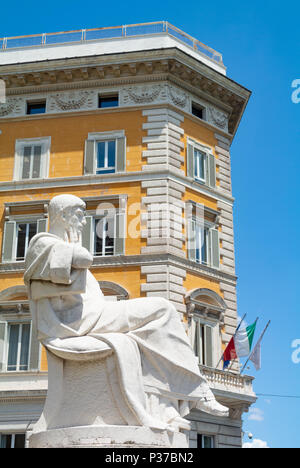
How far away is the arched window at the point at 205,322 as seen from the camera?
2417cm

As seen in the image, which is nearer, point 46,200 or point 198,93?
point 46,200

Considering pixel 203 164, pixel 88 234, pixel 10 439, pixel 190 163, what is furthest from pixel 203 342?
pixel 10 439

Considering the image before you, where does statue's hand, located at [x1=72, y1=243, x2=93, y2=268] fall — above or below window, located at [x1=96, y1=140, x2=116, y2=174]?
below

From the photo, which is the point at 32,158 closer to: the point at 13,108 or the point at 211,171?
the point at 13,108

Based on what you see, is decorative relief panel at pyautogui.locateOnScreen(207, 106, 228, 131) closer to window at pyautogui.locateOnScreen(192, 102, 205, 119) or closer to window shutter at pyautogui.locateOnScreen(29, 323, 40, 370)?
window at pyautogui.locateOnScreen(192, 102, 205, 119)

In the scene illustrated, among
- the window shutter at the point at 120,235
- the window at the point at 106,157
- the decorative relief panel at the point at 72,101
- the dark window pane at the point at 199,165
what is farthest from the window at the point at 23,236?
the dark window pane at the point at 199,165

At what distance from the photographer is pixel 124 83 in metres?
26.9

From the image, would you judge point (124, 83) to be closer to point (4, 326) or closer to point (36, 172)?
point (36, 172)

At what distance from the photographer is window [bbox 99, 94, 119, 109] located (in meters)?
27.1

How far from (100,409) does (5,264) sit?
19.1 m

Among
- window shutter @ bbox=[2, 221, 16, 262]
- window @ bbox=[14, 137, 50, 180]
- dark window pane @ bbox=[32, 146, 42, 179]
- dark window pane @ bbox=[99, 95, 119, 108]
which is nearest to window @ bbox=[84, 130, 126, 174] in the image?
dark window pane @ bbox=[99, 95, 119, 108]

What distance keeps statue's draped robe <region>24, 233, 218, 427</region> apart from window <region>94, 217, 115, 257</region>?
1812cm

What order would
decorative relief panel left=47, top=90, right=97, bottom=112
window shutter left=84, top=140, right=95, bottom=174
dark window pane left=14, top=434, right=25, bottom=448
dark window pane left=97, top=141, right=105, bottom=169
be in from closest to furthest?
dark window pane left=14, top=434, right=25, bottom=448 < window shutter left=84, top=140, right=95, bottom=174 < dark window pane left=97, top=141, right=105, bottom=169 < decorative relief panel left=47, top=90, right=97, bottom=112

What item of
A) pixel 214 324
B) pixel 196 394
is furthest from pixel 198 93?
pixel 196 394
